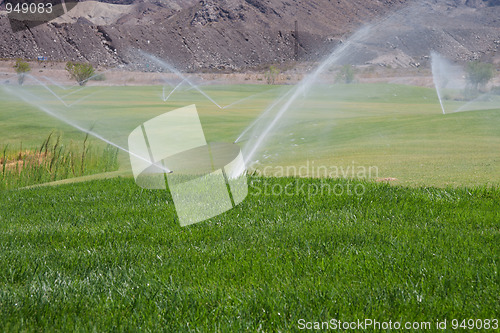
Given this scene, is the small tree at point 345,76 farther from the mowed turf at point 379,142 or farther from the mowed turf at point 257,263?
the mowed turf at point 257,263

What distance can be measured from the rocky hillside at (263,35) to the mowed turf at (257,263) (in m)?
Result: 73.6

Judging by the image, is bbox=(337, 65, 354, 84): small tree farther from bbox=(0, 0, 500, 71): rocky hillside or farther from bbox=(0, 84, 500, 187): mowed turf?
bbox=(0, 84, 500, 187): mowed turf

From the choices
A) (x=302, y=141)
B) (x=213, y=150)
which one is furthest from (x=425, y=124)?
(x=213, y=150)

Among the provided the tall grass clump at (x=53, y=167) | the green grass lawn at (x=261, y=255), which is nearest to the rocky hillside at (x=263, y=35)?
the tall grass clump at (x=53, y=167)

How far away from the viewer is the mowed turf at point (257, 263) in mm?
2033

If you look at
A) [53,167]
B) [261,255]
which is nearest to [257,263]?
[261,255]

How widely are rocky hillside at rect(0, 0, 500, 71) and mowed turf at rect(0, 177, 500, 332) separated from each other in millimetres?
73629

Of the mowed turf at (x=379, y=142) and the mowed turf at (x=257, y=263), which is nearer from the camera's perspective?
the mowed turf at (x=257, y=263)

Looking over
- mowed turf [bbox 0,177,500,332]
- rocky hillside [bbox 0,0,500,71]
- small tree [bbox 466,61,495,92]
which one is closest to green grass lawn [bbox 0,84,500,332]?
mowed turf [bbox 0,177,500,332]

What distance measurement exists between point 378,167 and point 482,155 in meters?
1.78

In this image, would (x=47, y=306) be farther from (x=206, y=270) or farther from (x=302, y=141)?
(x=302, y=141)

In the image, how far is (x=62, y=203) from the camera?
15.7ft

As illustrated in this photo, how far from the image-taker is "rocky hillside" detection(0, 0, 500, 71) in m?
94.4

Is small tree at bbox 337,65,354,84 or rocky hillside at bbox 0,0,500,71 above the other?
rocky hillside at bbox 0,0,500,71
